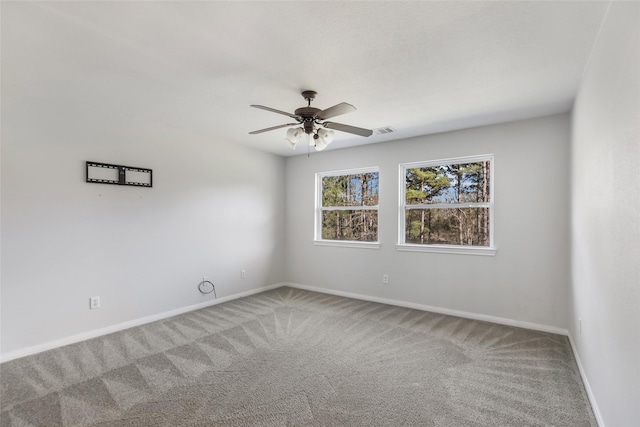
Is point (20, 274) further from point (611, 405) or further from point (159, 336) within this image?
point (611, 405)

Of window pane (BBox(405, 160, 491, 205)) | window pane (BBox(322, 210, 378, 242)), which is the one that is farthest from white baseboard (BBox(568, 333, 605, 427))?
window pane (BBox(322, 210, 378, 242))

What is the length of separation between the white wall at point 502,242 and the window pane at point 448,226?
19 centimetres

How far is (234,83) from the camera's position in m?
2.66

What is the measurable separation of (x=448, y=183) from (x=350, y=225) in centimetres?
167

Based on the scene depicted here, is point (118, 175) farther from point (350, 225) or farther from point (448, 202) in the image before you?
point (448, 202)

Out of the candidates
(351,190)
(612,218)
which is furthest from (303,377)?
(351,190)

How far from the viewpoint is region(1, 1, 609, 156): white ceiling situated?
1749mm

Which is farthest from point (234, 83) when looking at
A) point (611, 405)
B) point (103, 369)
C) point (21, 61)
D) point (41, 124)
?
point (611, 405)

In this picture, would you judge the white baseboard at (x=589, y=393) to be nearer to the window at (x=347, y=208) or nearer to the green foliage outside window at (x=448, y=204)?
the green foliage outside window at (x=448, y=204)

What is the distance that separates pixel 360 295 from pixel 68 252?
3735 millimetres

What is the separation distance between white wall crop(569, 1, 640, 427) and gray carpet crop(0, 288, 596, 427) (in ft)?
1.73

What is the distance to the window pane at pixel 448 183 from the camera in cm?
399

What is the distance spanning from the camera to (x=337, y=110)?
2.39m

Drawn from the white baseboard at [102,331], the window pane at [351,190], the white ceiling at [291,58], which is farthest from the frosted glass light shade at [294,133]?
the white baseboard at [102,331]
